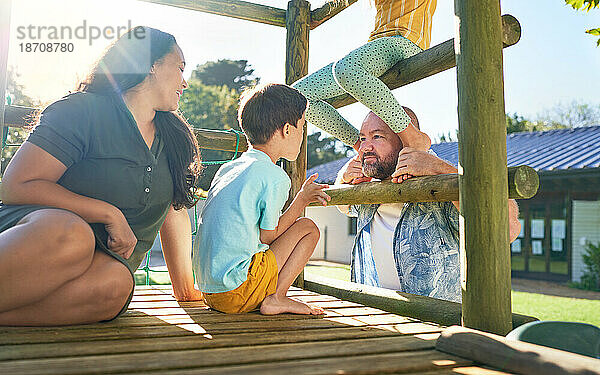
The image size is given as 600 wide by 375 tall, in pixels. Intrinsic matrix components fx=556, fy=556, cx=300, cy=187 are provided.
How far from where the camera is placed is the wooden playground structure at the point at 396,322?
1339 millimetres

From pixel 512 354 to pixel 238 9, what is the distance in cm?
259

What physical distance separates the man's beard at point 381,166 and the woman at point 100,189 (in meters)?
0.96

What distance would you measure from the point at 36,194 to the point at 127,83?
566 mm

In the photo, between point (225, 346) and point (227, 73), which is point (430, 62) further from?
point (227, 73)

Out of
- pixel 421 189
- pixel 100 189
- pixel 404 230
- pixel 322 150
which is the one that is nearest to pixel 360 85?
pixel 421 189

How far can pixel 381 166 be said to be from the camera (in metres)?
2.85

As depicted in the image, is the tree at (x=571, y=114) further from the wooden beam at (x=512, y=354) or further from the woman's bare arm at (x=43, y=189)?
the woman's bare arm at (x=43, y=189)

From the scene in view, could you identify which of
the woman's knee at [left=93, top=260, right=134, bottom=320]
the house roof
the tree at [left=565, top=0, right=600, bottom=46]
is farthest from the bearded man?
the house roof

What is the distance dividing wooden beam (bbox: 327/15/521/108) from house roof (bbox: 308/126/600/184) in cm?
948

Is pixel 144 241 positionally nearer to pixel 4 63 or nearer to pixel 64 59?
pixel 4 63

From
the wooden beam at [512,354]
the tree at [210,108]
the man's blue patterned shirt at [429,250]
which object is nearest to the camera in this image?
the wooden beam at [512,354]

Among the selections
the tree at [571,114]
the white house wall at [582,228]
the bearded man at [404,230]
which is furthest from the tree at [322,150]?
the bearded man at [404,230]

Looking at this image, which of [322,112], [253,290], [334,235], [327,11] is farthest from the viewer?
[334,235]

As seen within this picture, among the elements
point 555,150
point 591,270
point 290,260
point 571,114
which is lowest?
point 591,270
